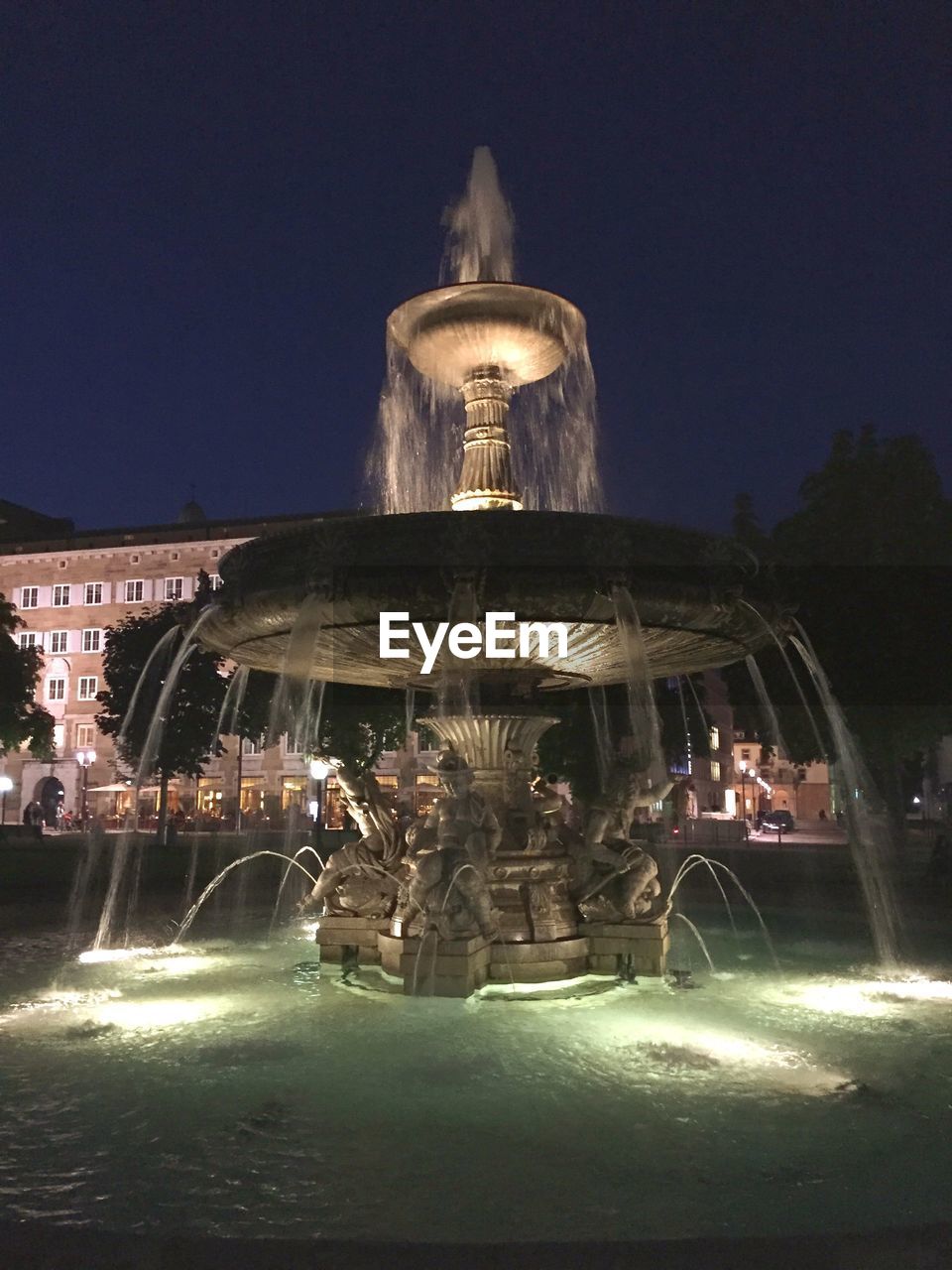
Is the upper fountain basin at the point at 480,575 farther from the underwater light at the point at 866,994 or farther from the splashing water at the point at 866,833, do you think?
the underwater light at the point at 866,994

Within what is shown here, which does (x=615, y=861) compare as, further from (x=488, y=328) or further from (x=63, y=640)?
(x=63, y=640)

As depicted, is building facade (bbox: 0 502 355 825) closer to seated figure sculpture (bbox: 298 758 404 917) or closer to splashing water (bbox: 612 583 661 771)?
seated figure sculpture (bbox: 298 758 404 917)

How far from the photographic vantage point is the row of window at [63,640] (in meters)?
62.8

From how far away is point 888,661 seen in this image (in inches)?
737

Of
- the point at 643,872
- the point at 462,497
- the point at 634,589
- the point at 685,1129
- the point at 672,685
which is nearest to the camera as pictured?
the point at 685,1129

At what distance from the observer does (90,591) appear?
63.3m

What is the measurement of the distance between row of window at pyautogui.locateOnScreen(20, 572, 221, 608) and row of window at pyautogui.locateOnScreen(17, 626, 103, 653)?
167cm

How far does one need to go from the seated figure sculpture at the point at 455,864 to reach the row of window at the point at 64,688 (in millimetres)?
57031

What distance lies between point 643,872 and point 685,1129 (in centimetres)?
436

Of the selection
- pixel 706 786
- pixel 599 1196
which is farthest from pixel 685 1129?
pixel 706 786

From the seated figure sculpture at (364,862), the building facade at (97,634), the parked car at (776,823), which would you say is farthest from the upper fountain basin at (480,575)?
the building facade at (97,634)

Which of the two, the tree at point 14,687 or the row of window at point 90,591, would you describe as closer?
the tree at point 14,687

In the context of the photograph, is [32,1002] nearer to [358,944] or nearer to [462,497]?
[358,944]

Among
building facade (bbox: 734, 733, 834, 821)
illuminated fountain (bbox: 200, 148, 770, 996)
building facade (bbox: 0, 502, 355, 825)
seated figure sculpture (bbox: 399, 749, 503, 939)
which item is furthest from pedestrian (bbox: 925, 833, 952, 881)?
building facade (bbox: 734, 733, 834, 821)
